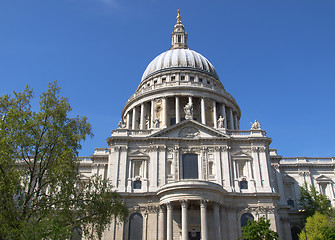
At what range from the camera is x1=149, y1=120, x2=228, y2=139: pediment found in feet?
142

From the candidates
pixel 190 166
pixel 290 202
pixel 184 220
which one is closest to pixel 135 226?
pixel 184 220

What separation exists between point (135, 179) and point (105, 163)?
851 centimetres

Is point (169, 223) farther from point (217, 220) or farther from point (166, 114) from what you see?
point (166, 114)

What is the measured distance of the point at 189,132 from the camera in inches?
1730

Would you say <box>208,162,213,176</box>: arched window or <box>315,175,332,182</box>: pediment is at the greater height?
<box>315,175,332,182</box>: pediment

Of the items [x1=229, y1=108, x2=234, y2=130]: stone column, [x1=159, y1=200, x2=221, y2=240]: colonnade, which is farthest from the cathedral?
[x1=229, y1=108, x2=234, y2=130]: stone column

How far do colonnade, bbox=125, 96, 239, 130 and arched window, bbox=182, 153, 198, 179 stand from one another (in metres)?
12.7

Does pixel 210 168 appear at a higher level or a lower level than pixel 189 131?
lower

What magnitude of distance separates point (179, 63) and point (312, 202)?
3508cm

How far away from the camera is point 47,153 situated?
976 inches

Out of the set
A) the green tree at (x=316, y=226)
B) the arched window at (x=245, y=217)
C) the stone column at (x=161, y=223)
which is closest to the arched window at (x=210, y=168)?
the arched window at (x=245, y=217)

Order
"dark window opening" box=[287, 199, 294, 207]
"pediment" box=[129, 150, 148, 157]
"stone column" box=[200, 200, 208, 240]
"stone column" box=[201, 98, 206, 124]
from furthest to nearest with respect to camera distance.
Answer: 1. "stone column" box=[201, 98, 206, 124]
2. "dark window opening" box=[287, 199, 294, 207]
3. "pediment" box=[129, 150, 148, 157]
4. "stone column" box=[200, 200, 208, 240]

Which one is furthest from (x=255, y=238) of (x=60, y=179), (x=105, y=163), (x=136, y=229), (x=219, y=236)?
(x=105, y=163)

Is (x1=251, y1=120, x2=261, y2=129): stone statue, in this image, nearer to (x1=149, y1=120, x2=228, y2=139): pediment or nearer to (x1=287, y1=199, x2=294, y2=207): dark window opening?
(x1=149, y1=120, x2=228, y2=139): pediment
